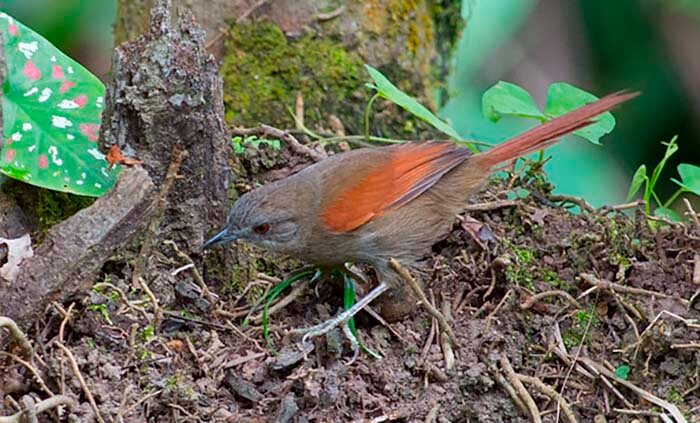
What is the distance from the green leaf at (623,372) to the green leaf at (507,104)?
3.79 feet

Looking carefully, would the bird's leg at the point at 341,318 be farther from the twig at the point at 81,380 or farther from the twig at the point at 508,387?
the twig at the point at 81,380

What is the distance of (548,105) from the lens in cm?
461

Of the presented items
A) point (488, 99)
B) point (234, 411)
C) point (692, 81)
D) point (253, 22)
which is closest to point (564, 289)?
point (488, 99)

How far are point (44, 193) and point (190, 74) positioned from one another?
2.27 ft

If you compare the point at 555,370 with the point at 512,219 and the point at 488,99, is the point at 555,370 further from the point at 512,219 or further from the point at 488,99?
the point at 488,99

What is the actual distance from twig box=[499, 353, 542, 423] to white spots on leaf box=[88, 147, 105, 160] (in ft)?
4.95

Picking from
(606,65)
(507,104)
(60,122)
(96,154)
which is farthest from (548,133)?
(606,65)

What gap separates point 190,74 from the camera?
3.71m

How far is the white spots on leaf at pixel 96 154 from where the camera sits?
149 inches

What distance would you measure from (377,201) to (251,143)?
0.63 metres

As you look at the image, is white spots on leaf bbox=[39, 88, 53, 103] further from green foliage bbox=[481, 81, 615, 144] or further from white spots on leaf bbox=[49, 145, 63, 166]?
green foliage bbox=[481, 81, 615, 144]

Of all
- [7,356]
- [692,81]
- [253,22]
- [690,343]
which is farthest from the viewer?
[692,81]

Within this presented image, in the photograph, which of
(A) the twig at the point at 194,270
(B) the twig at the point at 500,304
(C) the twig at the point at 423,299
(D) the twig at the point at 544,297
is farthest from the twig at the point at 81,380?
(D) the twig at the point at 544,297

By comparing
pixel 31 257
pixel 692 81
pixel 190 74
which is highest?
pixel 190 74
